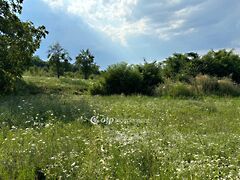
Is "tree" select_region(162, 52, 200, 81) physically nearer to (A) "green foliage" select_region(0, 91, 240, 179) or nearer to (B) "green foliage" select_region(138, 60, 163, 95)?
(B) "green foliage" select_region(138, 60, 163, 95)

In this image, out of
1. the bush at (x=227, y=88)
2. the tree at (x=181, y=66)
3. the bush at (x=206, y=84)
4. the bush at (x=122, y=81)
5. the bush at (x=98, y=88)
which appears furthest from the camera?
the tree at (x=181, y=66)

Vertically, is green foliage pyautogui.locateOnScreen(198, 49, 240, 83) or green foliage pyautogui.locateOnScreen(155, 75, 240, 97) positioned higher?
green foliage pyautogui.locateOnScreen(198, 49, 240, 83)

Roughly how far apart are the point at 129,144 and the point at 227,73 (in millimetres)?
27588

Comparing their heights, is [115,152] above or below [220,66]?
below

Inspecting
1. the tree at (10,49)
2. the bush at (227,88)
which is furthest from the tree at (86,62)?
the tree at (10,49)

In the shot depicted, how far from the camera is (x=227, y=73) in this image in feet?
107

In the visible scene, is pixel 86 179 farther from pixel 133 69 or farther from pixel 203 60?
pixel 203 60

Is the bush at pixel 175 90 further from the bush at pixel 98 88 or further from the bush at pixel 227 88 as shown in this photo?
the bush at pixel 98 88

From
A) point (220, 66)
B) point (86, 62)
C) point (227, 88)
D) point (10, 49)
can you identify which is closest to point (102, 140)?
point (10, 49)

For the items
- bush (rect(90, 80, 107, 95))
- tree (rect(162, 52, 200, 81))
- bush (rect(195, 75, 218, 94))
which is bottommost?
bush (rect(90, 80, 107, 95))

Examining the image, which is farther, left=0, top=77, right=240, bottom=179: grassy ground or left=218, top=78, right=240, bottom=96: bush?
left=218, top=78, right=240, bottom=96: bush

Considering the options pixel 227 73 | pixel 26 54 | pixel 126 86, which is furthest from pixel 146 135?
pixel 227 73

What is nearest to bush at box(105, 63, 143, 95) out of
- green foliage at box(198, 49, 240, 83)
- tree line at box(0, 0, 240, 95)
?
tree line at box(0, 0, 240, 95)

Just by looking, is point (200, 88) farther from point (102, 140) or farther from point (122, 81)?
point (102, 140)
